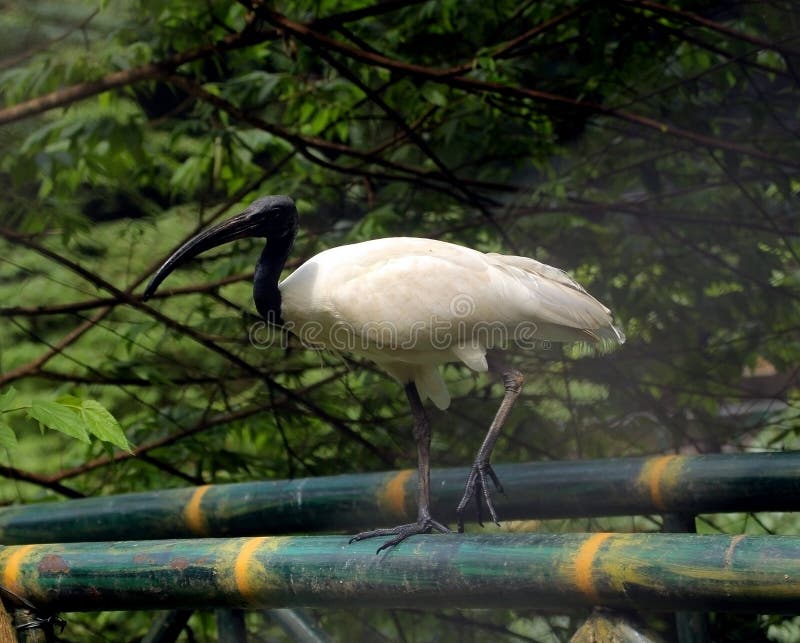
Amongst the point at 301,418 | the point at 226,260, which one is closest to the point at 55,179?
the point at 226,260

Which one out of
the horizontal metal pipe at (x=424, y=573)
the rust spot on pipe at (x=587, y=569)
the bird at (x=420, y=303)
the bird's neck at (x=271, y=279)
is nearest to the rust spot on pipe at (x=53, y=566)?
the horizontal metal pipe at (x=424, y=573)

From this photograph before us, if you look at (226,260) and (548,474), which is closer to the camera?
(548,474)

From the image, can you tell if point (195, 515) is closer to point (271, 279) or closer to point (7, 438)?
point (271, 279)

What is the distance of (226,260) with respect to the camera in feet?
16.5

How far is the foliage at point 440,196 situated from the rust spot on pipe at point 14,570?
1702 millimetres

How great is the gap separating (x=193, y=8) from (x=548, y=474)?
7.67 feet

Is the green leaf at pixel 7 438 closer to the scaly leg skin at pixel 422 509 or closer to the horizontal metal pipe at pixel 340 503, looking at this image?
the scaly leg skin at pixel 422 509

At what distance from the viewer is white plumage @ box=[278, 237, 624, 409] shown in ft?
10.5

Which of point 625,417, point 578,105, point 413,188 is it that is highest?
point 578,105

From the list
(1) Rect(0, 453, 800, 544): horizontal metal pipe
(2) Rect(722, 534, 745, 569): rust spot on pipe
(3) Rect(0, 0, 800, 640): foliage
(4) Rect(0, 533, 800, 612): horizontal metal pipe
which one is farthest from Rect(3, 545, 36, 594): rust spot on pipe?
(3) Rect(0, 0, 800, 640): foliage

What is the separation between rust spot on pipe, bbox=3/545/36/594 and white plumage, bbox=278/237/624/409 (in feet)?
3.87

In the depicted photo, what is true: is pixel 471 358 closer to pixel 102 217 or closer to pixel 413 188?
pixel 413 188

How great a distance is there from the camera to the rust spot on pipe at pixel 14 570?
2344mm

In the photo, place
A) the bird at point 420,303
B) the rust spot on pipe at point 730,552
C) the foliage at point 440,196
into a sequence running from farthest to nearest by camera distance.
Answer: the foliage at point 440,196
the bird at point 420,303
the rust spot on pipe at point 730,552
